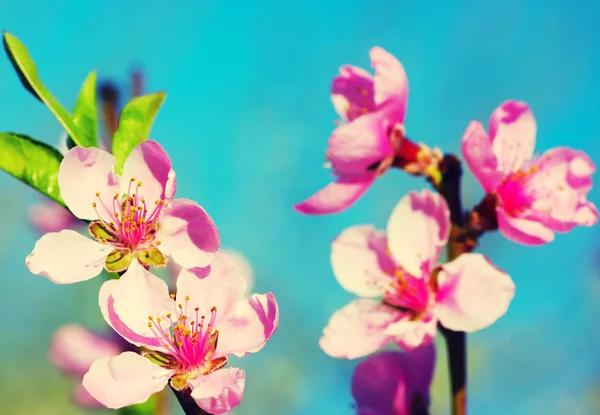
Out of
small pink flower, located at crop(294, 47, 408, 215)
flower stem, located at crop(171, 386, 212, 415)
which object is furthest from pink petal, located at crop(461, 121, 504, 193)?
flower stem, located at crop(171, 386, 212, 415)

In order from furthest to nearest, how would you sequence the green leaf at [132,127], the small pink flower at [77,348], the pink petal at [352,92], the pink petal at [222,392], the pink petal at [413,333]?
the small pink flower at [77,348], the pink petal at [352,92], the pink petal at [413,333], the green leaf at [132,127], the pink petal at [222,392]

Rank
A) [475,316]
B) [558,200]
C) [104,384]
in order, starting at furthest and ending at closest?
[558,200], [475,316], [104,384]

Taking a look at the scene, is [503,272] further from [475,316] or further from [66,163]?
[66,163]

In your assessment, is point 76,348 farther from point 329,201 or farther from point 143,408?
point 329,201

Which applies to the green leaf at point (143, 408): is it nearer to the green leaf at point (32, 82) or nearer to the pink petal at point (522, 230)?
the green leaf at point (32, 82)

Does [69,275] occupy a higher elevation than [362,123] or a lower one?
lower

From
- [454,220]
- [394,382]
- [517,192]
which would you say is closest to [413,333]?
[394,382]

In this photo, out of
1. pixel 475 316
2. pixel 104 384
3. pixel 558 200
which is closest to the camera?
pixel 104 384

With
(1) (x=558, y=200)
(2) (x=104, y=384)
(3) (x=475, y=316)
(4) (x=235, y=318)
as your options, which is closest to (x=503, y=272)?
(3) (x=475, y=316)

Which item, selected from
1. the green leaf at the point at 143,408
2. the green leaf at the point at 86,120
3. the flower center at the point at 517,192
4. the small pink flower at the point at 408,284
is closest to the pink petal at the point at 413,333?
the small pink flower at the point at 408,284
